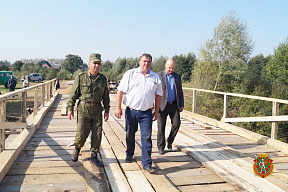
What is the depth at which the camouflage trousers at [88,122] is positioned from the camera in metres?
3.80

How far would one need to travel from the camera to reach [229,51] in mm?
29984

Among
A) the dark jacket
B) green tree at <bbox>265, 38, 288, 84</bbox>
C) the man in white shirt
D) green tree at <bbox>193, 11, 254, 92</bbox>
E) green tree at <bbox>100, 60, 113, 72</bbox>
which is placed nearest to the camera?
the man in white shirt

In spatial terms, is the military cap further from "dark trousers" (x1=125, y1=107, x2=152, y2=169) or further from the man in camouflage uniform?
"dark trousers" (x1=125, y1=107, x2=152, y2=169)

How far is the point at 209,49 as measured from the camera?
29984 millimetres

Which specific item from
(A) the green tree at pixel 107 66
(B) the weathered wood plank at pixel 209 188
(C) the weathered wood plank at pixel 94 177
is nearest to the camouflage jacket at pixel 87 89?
(C) the weathered wood plank at pixel 94 177

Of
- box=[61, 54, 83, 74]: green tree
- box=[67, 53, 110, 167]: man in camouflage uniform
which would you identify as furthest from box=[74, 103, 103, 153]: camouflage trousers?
box=[61, 54, 83, 74]: green tree

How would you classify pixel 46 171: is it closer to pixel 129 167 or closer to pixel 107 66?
pixel 129 167

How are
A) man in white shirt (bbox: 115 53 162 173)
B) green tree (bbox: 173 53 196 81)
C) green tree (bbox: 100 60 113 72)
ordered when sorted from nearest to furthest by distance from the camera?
man in white shirt (bbox: 115 53 162 173), green tree (bbox: 100 60 113 72), green tree (bbox: 173 53 196 81)

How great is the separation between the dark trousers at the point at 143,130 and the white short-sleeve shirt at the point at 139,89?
0.33ft

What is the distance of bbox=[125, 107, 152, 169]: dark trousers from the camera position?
3.67m

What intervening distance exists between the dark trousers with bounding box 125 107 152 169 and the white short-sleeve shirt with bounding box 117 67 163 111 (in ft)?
0.33

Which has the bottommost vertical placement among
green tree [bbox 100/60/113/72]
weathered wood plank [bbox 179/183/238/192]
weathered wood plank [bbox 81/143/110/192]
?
weathered wood plank [bbox 179/183/238/192]

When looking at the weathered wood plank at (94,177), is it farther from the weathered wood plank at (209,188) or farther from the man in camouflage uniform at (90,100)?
the weathered wood plank at (209,188)

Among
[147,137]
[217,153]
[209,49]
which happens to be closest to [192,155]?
[217,153]
